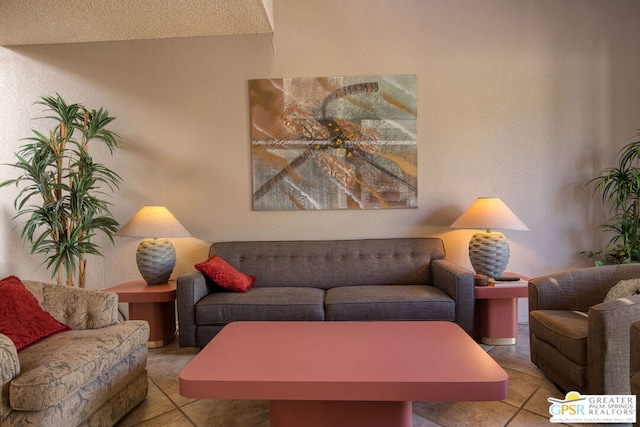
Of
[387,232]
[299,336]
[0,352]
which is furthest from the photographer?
[387,232]

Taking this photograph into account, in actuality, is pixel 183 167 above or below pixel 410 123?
below

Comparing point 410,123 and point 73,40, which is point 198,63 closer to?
point 73,40

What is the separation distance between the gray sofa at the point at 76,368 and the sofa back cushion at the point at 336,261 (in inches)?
50.6

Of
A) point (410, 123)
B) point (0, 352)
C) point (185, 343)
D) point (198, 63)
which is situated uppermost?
point (198, 63)

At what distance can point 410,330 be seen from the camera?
207 cm

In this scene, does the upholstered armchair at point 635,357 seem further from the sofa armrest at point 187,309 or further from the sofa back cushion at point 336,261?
the sofa armrest at point 187,309

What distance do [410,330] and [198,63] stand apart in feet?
10.0

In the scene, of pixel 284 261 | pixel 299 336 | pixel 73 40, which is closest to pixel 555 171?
pixel 284 261

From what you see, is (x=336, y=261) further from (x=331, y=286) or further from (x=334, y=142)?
(x=334, y=142)

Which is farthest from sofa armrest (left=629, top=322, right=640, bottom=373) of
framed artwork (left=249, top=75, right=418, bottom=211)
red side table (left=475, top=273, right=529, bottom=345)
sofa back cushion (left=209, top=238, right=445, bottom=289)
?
framed artwork (left=249, top=75, right=418, bottom=211)

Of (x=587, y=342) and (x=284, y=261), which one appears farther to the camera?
(x=284, y=261)

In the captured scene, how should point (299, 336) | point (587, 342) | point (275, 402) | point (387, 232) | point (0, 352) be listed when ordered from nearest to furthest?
point (0, 352)
point (275, 402)
point (587, 342)
point (299, 336)
point (387, 232)

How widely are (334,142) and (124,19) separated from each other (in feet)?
6.94

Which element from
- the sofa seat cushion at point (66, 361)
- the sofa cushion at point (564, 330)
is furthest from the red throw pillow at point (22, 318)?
the sofa cushion at point (564, 330)
